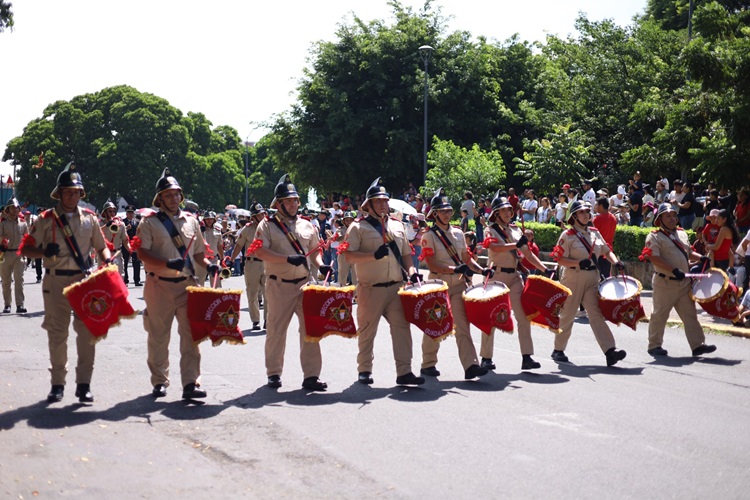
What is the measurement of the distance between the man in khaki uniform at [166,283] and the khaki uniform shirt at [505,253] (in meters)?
3.57

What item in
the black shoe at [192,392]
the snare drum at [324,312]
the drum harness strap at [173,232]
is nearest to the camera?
the black shoe at [192,392]

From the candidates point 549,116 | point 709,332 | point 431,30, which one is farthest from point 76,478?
point 431,30

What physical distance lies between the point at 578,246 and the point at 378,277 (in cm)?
301

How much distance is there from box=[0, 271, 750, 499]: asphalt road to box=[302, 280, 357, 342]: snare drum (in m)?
0.64

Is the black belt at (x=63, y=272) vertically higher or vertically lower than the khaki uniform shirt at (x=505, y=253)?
lower

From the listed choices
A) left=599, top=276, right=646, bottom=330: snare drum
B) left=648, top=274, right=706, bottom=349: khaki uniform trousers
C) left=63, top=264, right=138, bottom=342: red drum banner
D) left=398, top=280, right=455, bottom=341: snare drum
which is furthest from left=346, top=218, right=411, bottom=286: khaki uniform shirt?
left=648, top=274, right=706, bottom=349: khaki uniform trousers

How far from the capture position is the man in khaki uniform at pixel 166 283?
934 cm

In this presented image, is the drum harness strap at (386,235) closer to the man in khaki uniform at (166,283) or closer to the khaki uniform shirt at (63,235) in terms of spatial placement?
the man in khaki uniform at (166,283)

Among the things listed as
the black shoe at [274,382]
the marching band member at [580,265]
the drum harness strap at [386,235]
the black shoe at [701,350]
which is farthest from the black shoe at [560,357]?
the black shoe at [274,382]

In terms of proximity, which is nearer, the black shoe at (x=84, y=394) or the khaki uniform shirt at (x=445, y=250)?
the black shoe at (x=84, y=394)

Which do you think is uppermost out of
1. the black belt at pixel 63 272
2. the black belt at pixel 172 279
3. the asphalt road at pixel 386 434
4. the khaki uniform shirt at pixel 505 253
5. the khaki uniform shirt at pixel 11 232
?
the khaki uniform shirt at pixel 11 232

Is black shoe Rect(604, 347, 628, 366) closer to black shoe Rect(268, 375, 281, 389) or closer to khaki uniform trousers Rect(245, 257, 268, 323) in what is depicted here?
black shoe Rect(268, 375, 281, 389)

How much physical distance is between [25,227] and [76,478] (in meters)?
14.4

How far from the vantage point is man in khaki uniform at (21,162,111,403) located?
9.27 meters
